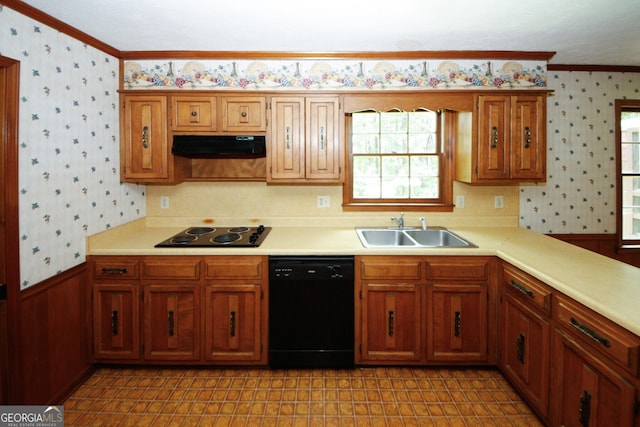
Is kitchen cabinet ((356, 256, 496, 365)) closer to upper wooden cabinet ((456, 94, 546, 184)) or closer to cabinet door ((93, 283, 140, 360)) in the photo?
upper wooden cabinet ((456, 94, 546, 184))

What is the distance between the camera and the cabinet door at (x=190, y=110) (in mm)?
3115

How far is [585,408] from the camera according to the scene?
178 cm

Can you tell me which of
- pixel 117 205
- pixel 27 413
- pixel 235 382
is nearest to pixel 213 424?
pixel 235 382

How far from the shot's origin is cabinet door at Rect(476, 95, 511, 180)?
3107mm

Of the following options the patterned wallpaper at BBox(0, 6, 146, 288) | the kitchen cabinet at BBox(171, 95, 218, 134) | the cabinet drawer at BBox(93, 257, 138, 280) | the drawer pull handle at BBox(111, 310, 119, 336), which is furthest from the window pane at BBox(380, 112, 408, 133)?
the drawer pull handle at BBox(111, 310, 119, 336)

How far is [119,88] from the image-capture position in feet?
10.3

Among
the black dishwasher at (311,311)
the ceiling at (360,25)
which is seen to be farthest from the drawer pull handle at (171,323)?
the ceiling at (360,25)

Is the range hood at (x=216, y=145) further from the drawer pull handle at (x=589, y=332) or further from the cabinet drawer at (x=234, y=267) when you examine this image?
the drawer pull handle at (x=589, y=332)

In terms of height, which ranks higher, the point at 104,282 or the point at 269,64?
the point at 269,64

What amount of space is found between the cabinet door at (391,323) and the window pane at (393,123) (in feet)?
4.79

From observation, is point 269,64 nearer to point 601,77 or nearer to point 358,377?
point 358,377

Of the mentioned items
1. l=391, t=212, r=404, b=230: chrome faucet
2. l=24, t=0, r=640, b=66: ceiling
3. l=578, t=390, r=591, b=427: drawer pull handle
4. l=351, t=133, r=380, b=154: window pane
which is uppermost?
l=24, t=0, r=640, b=66: ceiling

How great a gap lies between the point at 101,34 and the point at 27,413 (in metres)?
2.37

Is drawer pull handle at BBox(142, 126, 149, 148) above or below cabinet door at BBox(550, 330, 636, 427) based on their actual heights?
above
